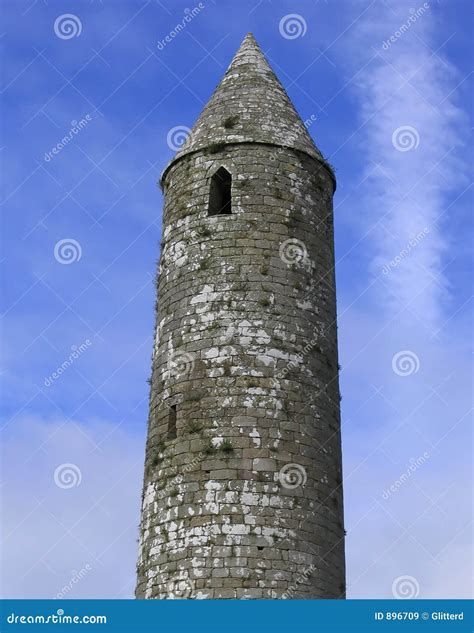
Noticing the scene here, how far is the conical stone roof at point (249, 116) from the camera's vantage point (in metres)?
15.9

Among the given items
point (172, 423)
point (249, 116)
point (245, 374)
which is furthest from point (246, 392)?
point (249, 116)

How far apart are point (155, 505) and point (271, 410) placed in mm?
2243

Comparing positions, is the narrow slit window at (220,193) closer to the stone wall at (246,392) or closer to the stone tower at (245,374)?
the stone tower at (245,374)

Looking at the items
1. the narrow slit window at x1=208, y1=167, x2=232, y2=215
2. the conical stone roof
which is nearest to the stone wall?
the narrow slit window at x1=208, y1=167, x2=232, y2=215

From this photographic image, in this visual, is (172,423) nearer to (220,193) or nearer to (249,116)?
(220,193)

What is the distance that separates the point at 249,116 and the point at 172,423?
18.9 ft

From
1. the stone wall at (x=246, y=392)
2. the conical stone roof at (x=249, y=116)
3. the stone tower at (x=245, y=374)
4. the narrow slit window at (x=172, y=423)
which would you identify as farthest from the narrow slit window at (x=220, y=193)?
the narrow slit window at (x=172, y=423)

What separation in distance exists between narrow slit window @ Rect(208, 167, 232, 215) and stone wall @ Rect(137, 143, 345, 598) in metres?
0.13

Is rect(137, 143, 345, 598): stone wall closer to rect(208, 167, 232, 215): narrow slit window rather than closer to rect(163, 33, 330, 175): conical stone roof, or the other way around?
rect(208, 167, 232, 215): narrow slit window

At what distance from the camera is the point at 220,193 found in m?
15.7

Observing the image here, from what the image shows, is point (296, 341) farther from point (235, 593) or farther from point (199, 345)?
point (235, 593)

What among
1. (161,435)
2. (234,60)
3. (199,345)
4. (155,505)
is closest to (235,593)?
(155,505)

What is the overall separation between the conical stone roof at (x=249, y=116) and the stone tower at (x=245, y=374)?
0.04m

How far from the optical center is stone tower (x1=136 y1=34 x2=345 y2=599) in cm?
1283
